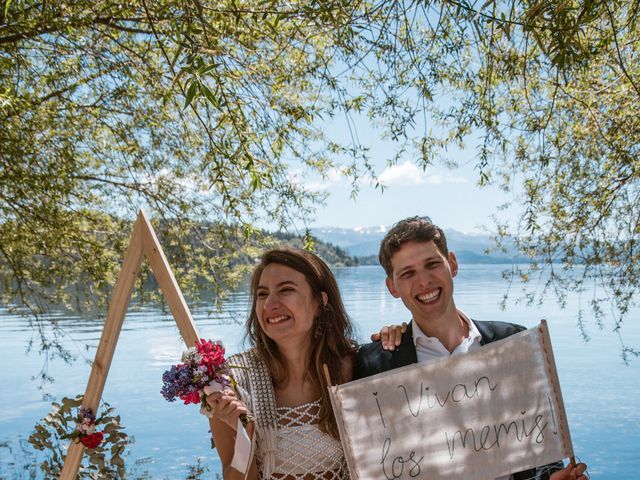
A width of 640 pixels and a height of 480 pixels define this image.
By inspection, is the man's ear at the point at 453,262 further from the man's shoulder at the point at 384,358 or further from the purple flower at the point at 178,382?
the purple flower at the point at 178,382

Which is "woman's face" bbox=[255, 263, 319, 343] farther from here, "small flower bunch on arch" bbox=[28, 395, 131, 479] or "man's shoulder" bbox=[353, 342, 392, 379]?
"small flower bunch on arch" bbox=[28, 395, 131, 479]

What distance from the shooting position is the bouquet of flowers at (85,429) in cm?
301

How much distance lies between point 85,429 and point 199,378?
97 centimetres

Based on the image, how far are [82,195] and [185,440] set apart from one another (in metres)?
8.66

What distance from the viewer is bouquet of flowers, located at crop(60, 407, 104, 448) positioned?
3.01 meters

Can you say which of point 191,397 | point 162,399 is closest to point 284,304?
point 191,397

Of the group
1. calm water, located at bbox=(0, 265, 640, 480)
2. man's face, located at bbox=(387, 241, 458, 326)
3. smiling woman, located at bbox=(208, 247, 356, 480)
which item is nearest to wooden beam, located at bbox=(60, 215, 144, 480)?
smiling woman, located at bbox=(208, 247, 356, 480)

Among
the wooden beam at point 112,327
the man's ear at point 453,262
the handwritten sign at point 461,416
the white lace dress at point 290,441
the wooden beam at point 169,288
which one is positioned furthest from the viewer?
the wooden beam at point 112,327

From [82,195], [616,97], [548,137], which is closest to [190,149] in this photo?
[82,195]

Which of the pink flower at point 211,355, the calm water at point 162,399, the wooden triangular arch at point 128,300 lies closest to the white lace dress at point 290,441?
the pink flower at point 211,355

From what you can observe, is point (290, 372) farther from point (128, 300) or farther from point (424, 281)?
point (128, 300)

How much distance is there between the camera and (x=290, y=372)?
8.38ft

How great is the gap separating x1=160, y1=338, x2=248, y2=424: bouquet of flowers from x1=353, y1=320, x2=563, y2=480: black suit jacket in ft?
1.52

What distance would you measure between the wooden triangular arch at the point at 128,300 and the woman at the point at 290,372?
35 cm
